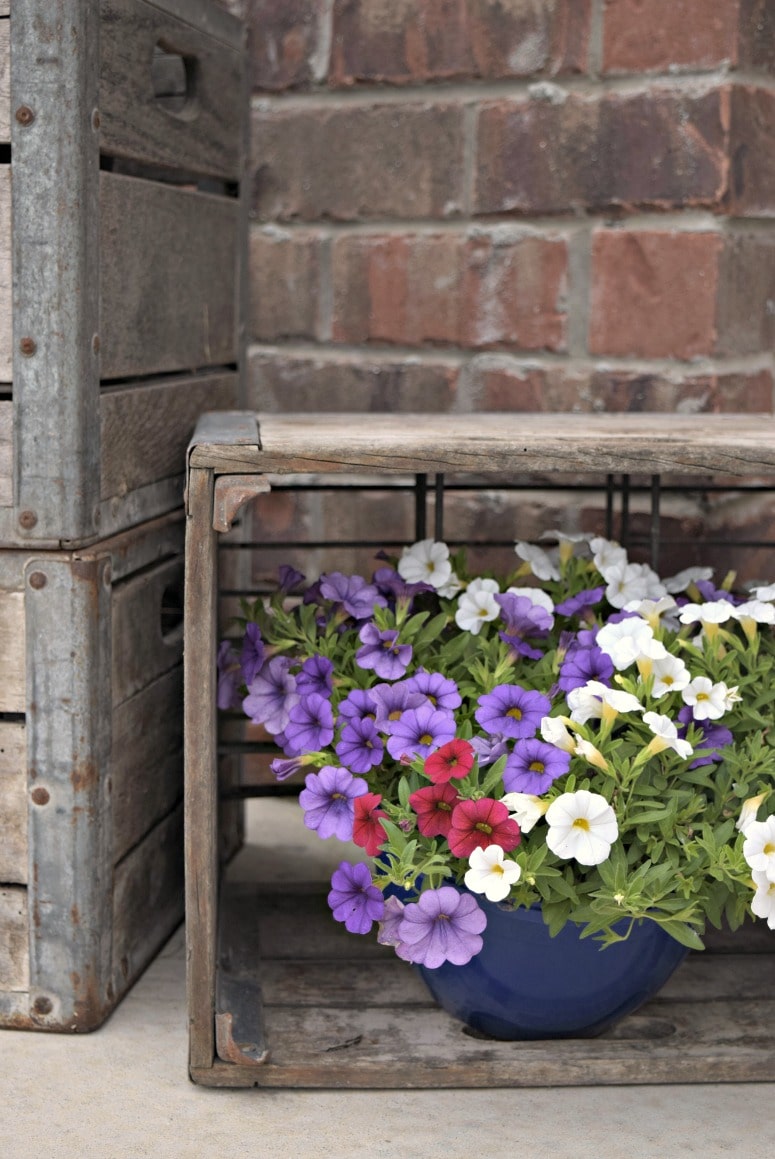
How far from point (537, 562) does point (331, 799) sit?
1.44 feet

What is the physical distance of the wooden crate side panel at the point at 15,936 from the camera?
158cm

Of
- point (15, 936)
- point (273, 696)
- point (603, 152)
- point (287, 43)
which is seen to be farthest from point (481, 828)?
point (287, 43)

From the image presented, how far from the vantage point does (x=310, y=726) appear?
5.02ft

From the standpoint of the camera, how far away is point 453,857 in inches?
55.7

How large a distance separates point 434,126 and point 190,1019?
1.32 m

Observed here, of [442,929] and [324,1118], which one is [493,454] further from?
[324,1118]

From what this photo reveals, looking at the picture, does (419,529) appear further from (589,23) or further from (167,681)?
(589,23)

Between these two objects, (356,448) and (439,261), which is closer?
(356,448)

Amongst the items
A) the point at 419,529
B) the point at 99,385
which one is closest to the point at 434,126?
the point at 419,529

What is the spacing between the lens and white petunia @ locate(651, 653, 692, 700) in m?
1.45

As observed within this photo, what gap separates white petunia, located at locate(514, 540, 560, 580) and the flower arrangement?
69mm

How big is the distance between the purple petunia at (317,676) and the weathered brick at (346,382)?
68 cm

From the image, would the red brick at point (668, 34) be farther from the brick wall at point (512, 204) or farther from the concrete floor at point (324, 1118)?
the concrete floor at point (324, 1118)

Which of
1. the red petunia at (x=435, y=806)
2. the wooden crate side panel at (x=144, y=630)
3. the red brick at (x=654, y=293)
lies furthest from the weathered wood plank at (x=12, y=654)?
the red brick at (x=654, y=293)
